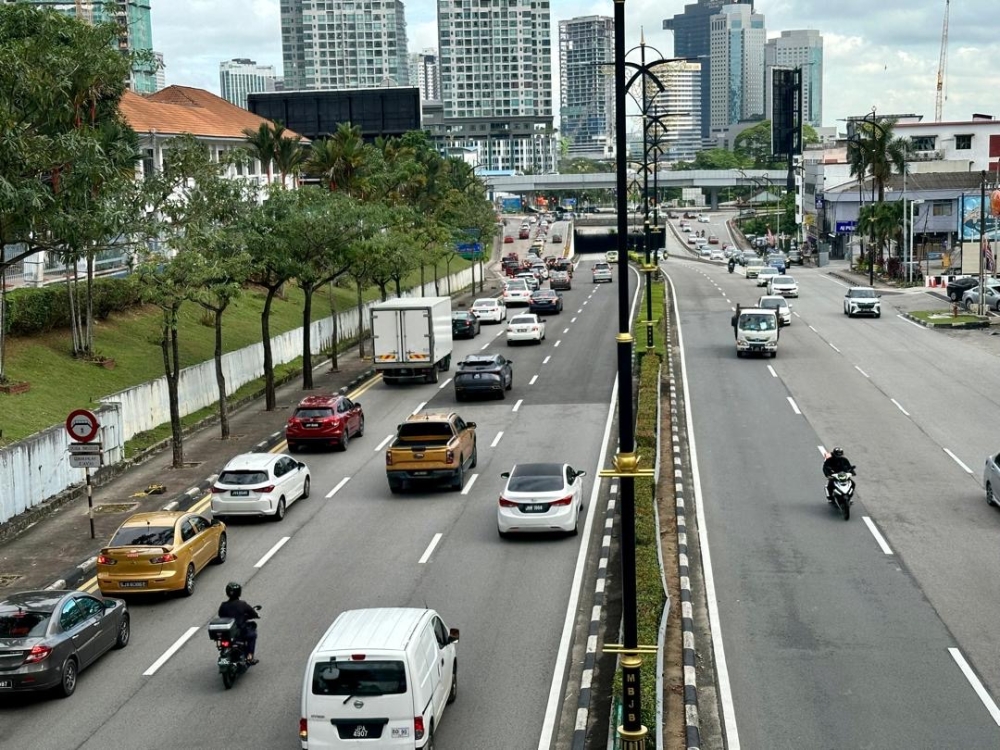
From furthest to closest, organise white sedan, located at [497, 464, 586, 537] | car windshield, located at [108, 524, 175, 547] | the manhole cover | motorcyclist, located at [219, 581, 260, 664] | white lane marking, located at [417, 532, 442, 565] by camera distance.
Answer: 1. the manhole cover
2. white sedan, located at [497, 464, 586, 537]
3. white lane marking, located at [417, 532, 442, 565]
4. car windshield, located at [108, 524, 175, 547]
5. motorcyclist, located at [219, 581, 260, 664]

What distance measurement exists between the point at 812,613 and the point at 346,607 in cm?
758

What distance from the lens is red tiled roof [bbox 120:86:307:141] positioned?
2749 inches

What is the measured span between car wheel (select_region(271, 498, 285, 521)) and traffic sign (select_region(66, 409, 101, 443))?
4.19 meters

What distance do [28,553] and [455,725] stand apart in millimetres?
13600

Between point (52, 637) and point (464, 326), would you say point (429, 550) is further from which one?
point (464, 326)

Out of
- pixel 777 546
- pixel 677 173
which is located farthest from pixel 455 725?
pixel 677 173

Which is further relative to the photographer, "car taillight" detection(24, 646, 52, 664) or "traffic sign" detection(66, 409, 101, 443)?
"traffic sign" detection(66, 409, 101, 443)

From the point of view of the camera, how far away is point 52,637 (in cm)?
1798

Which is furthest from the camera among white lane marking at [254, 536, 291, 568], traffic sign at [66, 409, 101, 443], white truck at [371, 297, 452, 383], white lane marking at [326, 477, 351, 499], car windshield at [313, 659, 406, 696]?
white truck at [371, 297, 452, 383]

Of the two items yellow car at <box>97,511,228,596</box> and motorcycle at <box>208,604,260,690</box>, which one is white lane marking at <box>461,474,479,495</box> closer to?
yellow car at <box>97,511,228,596</box>

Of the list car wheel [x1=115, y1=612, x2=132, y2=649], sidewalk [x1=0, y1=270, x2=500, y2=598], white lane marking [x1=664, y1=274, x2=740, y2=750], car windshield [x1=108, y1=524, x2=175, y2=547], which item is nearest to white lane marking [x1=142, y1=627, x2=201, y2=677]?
car wheel [x1=115, y1=612, x2=132, y2=649]

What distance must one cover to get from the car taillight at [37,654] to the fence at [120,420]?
1112 centimetres

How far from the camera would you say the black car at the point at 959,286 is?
2918 inches

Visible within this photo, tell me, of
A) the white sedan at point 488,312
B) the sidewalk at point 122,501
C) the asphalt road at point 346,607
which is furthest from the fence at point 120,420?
the white sedan at point 488,312
